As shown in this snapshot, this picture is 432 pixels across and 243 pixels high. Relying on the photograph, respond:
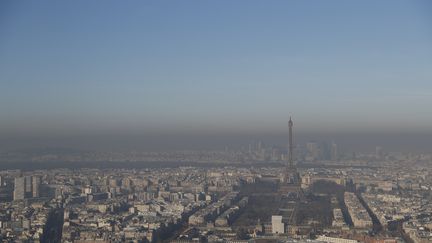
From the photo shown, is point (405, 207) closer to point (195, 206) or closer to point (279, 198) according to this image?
point (279, 198)

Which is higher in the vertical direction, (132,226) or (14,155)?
(14,155)

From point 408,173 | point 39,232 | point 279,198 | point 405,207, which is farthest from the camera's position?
point 408,173

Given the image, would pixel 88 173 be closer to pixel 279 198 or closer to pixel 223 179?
pixel 223 179

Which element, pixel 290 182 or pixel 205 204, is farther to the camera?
pixel 290 182

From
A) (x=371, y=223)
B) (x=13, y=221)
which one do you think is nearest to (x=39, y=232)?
(x=13, y=221)

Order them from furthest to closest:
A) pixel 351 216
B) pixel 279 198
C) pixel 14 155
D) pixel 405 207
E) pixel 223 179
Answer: pixel 223 179 → pixel 14 155 → pixel 279 198 → pixel 405 207 → pixel 351 216

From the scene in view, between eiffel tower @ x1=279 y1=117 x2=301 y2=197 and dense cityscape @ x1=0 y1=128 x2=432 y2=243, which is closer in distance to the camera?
dense cityscape @ x1=0 y1=128 x2=432 y2=243

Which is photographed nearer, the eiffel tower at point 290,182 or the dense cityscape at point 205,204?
the dense cityscape at point 205,204

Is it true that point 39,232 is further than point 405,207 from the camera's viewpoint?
No

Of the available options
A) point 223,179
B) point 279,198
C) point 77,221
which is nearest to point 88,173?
point 223,179
